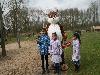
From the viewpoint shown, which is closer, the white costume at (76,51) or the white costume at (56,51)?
the white costume at (56,51)

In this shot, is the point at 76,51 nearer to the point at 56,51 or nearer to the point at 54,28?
the point at 56,51

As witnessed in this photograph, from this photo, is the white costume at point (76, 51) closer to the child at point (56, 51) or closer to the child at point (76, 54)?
the child at point (76, 54)

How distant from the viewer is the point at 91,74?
12.0 metres

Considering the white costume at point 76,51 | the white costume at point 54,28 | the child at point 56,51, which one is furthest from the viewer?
the white costume at point 54,28

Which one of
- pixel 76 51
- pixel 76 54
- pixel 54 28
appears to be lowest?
pixel 76 54

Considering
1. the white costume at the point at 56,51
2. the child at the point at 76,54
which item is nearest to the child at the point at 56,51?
the white costume at the point at 56,51

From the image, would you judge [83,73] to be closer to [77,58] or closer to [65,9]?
[77,58]

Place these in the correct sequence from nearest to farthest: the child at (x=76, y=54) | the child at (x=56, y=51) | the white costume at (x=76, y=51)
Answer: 1. the child at (x=56, y=51)
2. the child at (x=76, y=54)
3. the white costume at (x=76, y=51)

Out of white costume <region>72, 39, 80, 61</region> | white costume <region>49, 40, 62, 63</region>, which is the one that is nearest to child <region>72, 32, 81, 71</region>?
white costume <region>72, 39, 80, 61</region>

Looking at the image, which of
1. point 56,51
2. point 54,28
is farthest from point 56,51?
point 54,28

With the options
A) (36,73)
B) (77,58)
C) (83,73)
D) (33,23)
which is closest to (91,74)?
(83,73)

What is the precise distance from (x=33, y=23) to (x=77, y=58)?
80.7m

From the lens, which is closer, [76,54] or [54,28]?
[76,54]

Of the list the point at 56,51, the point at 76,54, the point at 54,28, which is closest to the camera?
the point at 56,51
